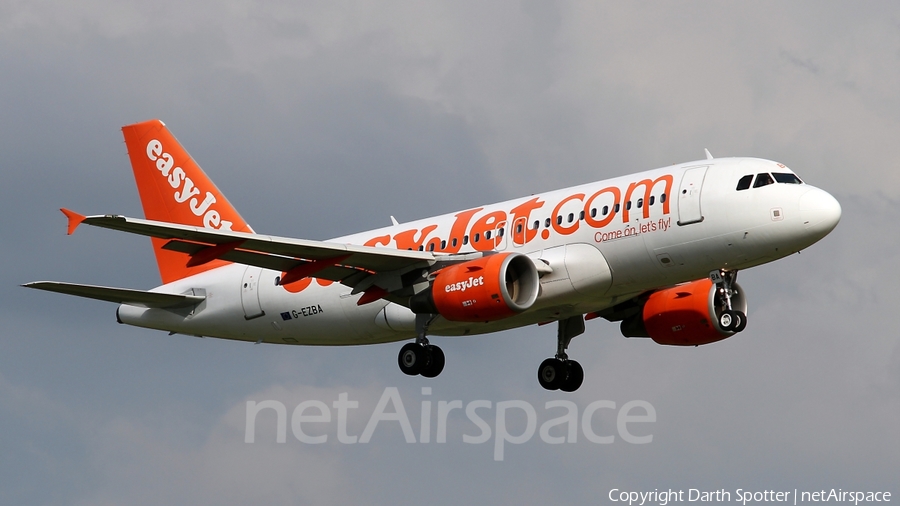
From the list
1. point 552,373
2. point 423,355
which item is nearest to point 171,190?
point 423,355

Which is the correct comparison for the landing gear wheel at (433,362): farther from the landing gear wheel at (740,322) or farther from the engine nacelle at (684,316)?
the landing gear wheel at (740,322)

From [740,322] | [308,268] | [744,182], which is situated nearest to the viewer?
[744,182]

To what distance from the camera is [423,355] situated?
43000 mm

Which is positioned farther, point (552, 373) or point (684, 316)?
point (552, 373)

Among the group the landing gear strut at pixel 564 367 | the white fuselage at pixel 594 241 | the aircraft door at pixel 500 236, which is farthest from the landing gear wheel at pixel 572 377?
the aircraft door at pixel 500 236

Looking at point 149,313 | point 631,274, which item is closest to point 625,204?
point 631,274

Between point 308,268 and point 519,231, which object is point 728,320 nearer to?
point 519,231

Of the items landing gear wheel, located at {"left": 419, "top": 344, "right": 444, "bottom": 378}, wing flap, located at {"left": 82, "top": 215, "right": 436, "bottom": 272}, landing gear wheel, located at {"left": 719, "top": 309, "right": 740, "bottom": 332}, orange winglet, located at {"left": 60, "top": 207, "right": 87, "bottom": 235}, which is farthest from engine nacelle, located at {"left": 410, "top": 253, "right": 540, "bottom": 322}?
orange winglet, located at {"left": 60, "top": 207, "right": 87, "bottom": 235}

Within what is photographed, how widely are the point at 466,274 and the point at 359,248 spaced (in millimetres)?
3174

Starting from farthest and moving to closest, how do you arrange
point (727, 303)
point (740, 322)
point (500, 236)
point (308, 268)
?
point (500, 236) < point (740, 322) < point (308, 268) < point (727, 303)

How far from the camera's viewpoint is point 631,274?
40.2 metres

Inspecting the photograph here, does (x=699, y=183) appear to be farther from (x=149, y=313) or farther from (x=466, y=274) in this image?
(x=149, y=313)

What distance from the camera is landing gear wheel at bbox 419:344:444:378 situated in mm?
43000

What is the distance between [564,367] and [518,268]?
7.81 m
